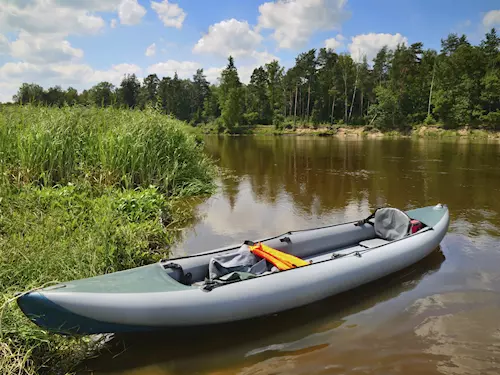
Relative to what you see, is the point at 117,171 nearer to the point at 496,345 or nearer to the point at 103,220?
the point at 103,220

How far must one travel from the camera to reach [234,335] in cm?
399

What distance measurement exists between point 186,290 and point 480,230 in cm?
659

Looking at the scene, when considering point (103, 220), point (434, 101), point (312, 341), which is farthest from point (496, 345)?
point (434, 101)

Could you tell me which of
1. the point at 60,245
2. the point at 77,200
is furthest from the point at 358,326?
the point at 77,200

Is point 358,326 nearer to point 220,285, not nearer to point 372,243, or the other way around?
point 220,285

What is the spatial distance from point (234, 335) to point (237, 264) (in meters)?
0.87

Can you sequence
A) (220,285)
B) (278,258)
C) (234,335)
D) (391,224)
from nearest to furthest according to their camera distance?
(220,285), (234,335), (278,258), (391,224)

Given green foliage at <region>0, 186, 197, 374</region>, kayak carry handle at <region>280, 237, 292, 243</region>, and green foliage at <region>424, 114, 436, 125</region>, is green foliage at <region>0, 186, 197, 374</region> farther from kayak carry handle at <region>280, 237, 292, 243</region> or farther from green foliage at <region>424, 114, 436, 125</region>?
green foliage at <region>424, 114, 436, 125</region>

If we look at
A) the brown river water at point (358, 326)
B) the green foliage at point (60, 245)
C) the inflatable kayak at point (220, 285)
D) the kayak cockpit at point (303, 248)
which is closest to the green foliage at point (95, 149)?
the green foliage at point (60, 245)

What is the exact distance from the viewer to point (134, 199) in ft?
21.1

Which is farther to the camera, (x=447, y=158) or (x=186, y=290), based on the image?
(x=447, y=158)

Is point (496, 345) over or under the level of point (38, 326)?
under

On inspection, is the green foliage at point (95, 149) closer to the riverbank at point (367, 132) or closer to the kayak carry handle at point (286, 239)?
the kayak carry handle at point (286, 239)

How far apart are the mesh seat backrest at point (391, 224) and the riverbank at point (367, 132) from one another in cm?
2741
